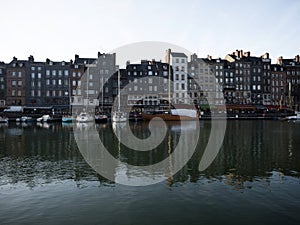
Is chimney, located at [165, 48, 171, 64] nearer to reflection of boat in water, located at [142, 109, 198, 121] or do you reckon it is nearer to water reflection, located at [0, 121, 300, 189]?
reflection of boat in water, located at [142, 109, 198, 121]

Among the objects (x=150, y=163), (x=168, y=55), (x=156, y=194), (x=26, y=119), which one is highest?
(x=168, y=55)

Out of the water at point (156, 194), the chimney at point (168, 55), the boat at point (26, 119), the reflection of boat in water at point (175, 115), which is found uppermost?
the chimney at point (168, 55)

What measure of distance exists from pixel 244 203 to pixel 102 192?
6.37 meters

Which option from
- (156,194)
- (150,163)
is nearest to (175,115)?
(150,163)

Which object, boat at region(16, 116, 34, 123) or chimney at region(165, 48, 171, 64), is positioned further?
chimney at region(165, 48, 171, 64)

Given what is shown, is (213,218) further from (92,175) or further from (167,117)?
(167,117)

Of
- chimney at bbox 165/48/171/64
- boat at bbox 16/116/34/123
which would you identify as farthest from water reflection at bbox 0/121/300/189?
chimney at bbox 165/48/171/64

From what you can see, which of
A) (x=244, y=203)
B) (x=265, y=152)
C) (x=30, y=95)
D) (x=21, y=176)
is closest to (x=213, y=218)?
(x=244, y=203)

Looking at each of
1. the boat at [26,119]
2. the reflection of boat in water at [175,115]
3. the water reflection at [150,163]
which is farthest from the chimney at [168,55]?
the water reflection at [150,163]

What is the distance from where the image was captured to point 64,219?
9305mm

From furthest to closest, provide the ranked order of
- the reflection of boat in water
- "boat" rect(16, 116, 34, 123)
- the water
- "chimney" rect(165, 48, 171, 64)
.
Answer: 1. "chimney" rect(165, 48, 171, 64)
2. the reflection of boat in water
3. "boat" rect(16, 116, 34, 123)
4. the water

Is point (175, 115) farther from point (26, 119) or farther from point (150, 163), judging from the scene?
point (150, 163)

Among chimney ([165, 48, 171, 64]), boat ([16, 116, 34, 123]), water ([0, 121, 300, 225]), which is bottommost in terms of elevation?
water ([0, 121, 300, 225])

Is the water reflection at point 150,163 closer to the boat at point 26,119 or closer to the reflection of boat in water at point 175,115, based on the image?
the reflection of boat in water at point 175,115
